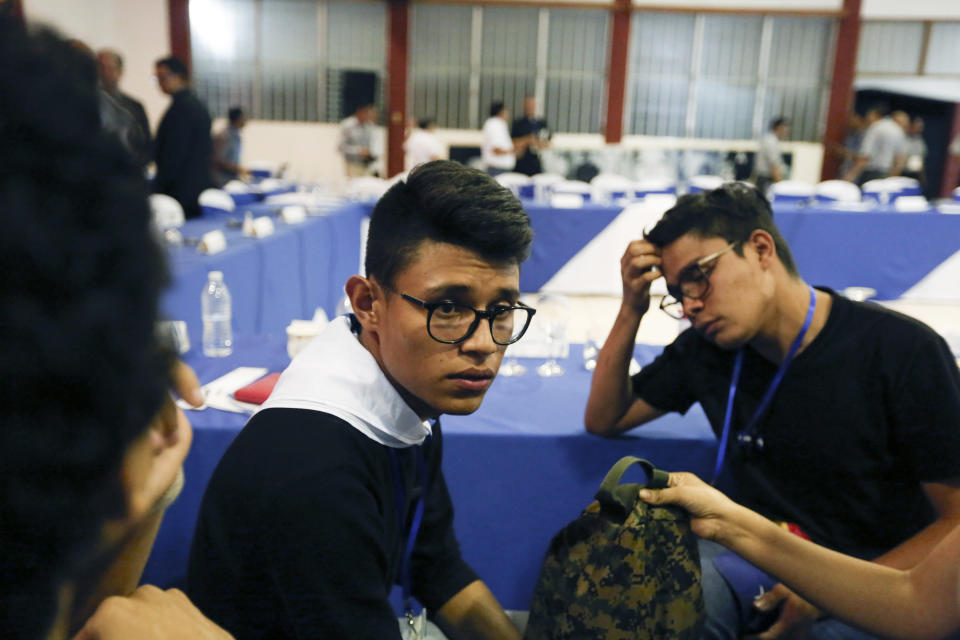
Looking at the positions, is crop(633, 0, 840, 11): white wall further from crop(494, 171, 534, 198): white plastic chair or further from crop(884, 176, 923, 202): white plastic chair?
crop(494, 171, 534, 198): white plastic chair

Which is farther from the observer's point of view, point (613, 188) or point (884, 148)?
point (884, 148)

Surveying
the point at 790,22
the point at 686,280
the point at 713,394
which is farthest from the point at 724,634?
the point at 790,22

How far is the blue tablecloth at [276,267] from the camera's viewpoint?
2.82 metres

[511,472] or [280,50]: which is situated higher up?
[280,50]

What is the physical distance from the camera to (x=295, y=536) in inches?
31.9

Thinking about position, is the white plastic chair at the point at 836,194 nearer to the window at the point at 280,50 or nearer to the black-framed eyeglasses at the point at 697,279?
the black-framed eyeglasses at the point at 697,279

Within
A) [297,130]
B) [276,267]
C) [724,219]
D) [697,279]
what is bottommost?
[276,267]

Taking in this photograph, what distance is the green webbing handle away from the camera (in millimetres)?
1028

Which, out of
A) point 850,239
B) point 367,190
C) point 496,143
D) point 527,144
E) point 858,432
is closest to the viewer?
point 858,432

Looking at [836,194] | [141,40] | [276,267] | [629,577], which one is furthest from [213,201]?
[141,40]

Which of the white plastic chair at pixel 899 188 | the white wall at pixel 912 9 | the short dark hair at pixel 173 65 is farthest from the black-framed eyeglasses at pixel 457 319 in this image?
the white wall at pixel 912 9

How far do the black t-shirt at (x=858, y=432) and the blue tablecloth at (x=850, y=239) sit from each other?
4206 millimetres

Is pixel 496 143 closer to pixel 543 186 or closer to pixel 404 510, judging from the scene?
pixel 543 186

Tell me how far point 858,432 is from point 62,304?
1.47 m
